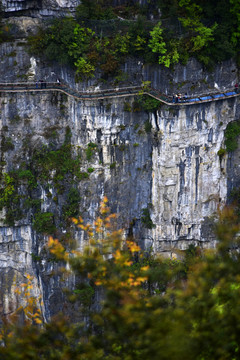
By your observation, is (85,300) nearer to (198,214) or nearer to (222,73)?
(198,214)

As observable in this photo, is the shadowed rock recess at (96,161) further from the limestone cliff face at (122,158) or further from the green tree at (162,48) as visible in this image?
the green tree at (162,48)

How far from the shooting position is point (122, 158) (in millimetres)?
19797

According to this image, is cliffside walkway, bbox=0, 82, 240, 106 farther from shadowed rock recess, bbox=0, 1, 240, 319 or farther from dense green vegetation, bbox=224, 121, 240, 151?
dense green vegetation, bbox=224, 121, 240, 151

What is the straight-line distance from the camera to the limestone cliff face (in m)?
18.9

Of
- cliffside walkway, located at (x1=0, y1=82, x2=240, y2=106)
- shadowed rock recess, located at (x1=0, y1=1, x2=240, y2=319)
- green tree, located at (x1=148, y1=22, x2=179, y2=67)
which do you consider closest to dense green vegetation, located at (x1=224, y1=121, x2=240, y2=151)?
shadowed rock recess, located at (x1=0, y1=1, x2=240, y2=319)

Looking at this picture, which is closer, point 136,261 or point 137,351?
point 137,351

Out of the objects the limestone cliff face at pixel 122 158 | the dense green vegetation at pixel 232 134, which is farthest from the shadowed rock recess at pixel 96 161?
the dense green vegetation at pixel 232 134

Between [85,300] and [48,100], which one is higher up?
[48,100]

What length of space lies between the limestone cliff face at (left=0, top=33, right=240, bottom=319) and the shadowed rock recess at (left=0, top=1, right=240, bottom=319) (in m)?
0.05

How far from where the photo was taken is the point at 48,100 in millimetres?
19359

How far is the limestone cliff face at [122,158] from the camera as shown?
18891 millimetres

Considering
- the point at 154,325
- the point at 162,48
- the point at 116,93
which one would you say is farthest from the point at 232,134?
the point at 154,325

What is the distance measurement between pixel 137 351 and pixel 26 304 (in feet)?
35.9

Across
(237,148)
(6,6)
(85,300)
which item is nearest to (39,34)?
(6,6)
